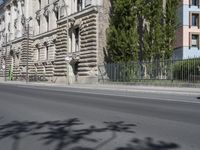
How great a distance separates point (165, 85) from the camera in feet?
101

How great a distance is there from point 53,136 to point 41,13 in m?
53.8

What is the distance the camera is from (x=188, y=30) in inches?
2383

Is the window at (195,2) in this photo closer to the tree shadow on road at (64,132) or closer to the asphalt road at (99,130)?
the asphalt road at (99,130)

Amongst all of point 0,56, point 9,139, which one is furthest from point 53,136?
point 0,56

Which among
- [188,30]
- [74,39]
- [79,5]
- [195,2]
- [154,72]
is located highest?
[195,2]

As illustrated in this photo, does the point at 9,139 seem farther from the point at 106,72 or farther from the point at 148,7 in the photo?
the point at 148,7

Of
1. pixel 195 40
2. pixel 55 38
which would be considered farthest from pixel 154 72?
pixel 195 40

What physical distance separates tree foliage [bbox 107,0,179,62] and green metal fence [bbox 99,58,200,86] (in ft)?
8.29

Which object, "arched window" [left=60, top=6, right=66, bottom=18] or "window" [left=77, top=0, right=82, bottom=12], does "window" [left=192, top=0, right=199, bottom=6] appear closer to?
"window" [left=77, top=0, right=82, bottom=12]

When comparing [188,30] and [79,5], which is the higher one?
[79,5]

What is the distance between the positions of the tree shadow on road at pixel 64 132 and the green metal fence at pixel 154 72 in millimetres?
19041

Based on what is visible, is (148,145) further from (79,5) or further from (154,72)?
(79,5)

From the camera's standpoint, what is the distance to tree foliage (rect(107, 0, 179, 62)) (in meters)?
41.1

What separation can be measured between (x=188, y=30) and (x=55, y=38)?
20.1 meters
